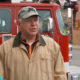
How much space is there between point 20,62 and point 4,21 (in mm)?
3947

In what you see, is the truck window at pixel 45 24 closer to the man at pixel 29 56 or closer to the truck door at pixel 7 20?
the truck door at pixel 7 20

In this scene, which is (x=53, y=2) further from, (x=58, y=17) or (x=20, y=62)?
(x=20, y=62)

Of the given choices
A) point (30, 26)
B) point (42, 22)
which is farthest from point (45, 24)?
point (30, 26)

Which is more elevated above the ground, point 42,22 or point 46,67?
point 42,22

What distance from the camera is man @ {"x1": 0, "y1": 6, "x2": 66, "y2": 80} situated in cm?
291

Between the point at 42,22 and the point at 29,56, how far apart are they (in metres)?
3.76

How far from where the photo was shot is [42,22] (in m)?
6.65

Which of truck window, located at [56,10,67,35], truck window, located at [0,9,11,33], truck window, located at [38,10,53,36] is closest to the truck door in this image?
truck window, located at [0,9,11,33]

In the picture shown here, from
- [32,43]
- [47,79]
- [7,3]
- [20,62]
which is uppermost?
[7,3]

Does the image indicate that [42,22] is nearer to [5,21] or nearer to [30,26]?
[5,21]

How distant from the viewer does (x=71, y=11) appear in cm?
780

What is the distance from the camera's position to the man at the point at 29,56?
114 inches

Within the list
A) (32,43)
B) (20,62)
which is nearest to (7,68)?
(20,62)

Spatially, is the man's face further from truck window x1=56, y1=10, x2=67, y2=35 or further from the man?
truck window x1=56, y1=10, x2=67, y2=35
